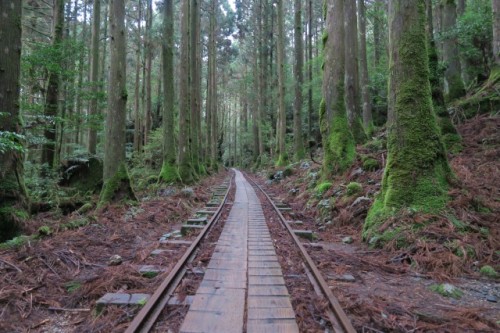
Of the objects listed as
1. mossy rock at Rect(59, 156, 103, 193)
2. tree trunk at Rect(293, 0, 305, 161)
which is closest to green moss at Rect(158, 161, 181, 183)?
mossy rock at Rect(59, 156, 103, 193)

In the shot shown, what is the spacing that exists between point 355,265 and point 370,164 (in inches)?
203

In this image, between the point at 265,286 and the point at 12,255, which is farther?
the point at 12,255

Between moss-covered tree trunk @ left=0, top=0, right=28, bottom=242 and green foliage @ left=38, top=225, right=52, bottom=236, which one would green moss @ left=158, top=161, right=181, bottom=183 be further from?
green foliage @ left=38, top=225, right=52, bottom=236

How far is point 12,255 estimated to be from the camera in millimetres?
4531

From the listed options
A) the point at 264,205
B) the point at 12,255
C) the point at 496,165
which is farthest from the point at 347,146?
the point at 12,255

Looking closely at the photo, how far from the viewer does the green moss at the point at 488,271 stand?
4117 mm

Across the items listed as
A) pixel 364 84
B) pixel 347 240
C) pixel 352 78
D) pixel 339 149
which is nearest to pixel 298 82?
pixel 364 84

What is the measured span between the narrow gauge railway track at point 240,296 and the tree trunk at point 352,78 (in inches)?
386

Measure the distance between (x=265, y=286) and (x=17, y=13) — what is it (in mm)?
7009

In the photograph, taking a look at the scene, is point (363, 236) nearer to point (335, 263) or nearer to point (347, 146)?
point (335, 263)

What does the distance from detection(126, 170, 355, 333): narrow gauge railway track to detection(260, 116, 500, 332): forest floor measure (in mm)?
449

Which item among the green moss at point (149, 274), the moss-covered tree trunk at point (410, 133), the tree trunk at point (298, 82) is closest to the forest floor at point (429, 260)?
the moss-covered tree trunk at point (410, 133)

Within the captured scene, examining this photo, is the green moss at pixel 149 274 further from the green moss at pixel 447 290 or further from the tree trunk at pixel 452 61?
the tree trunk at pixel 452 61

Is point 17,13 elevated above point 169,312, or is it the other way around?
point 17,13
